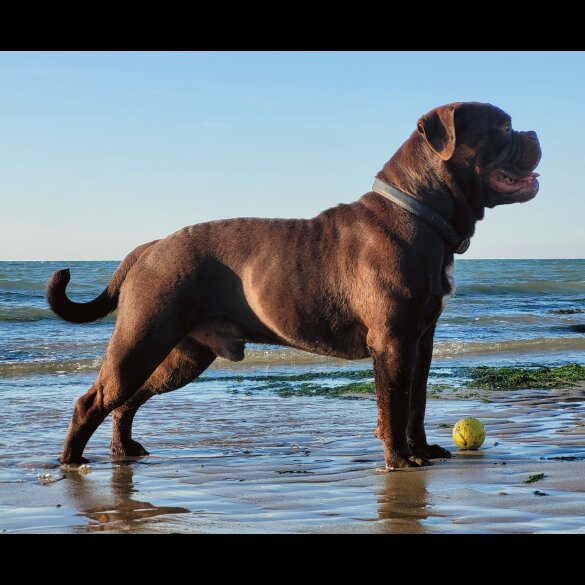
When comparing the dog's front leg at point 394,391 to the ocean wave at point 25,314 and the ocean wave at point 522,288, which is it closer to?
the ocean wave at point 25,314

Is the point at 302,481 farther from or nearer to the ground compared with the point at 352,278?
nearer to the ground

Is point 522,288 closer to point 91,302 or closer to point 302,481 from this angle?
point 91,302

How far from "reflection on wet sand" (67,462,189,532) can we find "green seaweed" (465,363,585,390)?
16.8ft

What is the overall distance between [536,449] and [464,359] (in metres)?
7.12

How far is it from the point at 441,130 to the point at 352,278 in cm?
101

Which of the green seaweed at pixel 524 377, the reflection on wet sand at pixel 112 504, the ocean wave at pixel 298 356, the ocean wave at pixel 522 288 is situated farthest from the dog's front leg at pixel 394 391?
the ocean wave at pixel 522 288

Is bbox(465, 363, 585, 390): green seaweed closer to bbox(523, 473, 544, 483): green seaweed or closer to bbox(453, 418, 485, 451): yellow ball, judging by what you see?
bbox(453, 418, 485, 451): yellow ball

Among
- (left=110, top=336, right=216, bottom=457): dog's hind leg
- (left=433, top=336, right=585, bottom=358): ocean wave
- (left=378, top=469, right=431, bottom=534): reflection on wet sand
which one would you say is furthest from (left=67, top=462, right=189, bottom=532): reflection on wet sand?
(left=433, top=336, right=585, bottom=358): ocean wave

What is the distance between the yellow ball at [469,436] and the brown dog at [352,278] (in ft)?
0.99

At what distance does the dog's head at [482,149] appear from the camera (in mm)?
5586

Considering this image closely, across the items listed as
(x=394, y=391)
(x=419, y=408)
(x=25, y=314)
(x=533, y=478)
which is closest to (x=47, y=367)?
(x=419, y=408)

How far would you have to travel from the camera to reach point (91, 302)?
618 cm

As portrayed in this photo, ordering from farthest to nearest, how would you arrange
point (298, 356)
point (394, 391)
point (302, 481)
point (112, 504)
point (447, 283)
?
1. point (298, 356)
2. point (447, 283)
3. point (394, 391)
4. point (302, 481)
5. point (112, 504)

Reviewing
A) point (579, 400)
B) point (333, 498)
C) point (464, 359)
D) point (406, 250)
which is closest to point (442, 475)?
point (333, 498)
